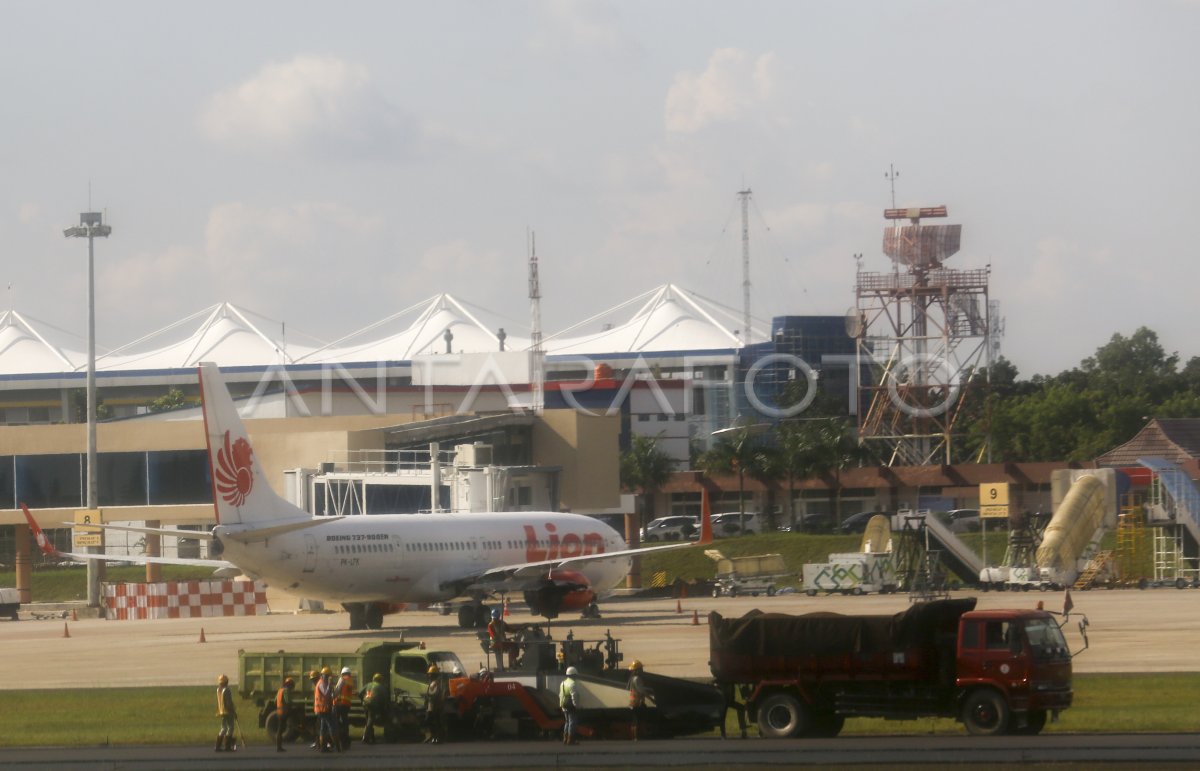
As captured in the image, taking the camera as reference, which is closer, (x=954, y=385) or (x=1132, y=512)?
(x=1132, y=512)

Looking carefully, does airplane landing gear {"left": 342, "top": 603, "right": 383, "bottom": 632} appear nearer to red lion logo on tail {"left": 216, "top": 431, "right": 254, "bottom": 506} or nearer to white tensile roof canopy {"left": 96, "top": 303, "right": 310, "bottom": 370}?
red lion logo on tail {"left": 216, "top": 431, "right": 254, "bottom": 506}

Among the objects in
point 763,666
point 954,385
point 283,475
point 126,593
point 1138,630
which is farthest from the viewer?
point 954,385

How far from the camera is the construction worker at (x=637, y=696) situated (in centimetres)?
2550

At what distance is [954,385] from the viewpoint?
11131 cm

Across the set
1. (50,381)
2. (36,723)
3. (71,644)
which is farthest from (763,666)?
(50,381)

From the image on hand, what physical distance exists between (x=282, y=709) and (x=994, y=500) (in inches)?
2120

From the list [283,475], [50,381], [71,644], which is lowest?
[71,644]

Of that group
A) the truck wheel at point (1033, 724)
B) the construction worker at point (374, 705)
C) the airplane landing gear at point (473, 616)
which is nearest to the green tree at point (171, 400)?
the airplane landing gear at point (473, 616)

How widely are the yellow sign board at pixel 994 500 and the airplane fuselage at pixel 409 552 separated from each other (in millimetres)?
22965

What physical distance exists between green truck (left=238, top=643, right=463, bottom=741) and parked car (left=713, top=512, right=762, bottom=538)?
71.9 m

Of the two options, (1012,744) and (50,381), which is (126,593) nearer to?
(1012,744)

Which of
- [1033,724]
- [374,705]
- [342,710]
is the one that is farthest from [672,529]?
[1033,724]

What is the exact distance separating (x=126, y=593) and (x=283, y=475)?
924 centimetres

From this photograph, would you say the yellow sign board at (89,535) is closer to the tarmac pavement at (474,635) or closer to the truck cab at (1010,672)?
the tarmac pavement at (474,635)
